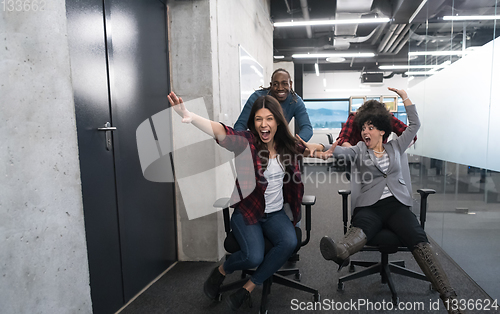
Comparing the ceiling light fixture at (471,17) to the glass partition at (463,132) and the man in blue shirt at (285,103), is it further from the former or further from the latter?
the man in blue shirt at (285,103)

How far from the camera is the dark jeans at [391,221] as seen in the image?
1806 mm

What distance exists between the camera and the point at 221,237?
2.63 metres

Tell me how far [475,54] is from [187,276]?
2.69 meters

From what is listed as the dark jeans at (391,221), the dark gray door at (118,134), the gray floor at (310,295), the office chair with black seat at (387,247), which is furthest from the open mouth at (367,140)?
the dark gray door at (118,134)

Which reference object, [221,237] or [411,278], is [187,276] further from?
[411,278]

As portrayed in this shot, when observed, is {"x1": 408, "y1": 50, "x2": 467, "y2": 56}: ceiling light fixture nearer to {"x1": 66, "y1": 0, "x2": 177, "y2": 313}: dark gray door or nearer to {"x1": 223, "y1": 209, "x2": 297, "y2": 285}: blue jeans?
{"x1": 223, "y1": 209, "x2": 297, "y2": 285}: blue jeans

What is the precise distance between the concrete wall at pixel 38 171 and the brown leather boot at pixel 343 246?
4.18 feet

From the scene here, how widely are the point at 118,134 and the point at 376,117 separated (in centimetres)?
176

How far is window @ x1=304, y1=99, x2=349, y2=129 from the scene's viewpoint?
10.1 metres

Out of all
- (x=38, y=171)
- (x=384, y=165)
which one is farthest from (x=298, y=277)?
(x=38, y=171)

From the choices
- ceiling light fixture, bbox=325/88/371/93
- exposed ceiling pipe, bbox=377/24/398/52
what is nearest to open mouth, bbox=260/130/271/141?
exposed ceiling pipe, bbox=377/24/398/52

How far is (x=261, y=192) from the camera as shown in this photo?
Answer: 73.2 inches

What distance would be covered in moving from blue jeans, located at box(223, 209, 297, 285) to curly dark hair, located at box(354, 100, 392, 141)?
3.25ft

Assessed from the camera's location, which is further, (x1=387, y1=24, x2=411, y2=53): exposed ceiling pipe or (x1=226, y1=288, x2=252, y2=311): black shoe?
(x1=387, y1=24, x2=411, y2=53): exposed ceiling pipe
